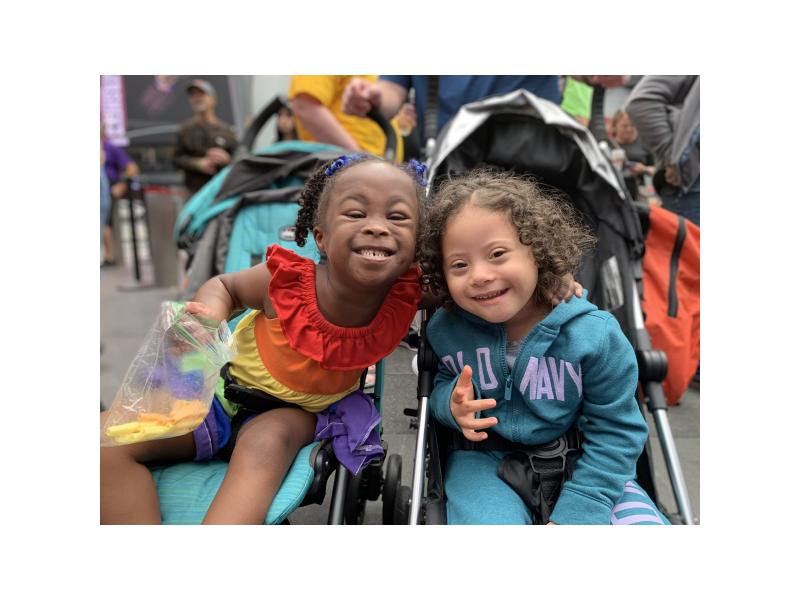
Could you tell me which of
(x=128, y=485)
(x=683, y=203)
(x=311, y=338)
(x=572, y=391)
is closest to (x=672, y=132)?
(x=683, y=203)

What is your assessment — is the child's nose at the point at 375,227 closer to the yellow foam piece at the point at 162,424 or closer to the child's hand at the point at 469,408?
the child's hand at the point at 469,408

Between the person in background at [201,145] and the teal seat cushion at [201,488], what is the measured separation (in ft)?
9.35

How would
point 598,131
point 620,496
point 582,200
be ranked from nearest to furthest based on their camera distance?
point 620,496 → point 582,200 → point 598,131

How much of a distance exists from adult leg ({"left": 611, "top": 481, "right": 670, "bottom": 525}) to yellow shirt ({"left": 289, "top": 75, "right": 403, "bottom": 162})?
1334mm

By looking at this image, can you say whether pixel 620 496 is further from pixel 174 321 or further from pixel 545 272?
pixel 174 321

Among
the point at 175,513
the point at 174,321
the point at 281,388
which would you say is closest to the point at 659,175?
the point at 281,388

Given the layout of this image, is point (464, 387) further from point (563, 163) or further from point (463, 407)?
point (563, 163)

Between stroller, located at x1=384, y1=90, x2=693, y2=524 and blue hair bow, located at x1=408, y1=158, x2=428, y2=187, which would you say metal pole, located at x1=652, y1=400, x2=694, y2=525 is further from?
blue hair bow, located at x1=408, y1=158, x2=428, y2=187

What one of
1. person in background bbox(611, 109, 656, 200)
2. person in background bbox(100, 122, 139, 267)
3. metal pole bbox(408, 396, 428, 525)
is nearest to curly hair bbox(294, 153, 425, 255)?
metal pole bbox(408, 396, 428, 525)

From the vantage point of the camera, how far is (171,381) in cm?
137

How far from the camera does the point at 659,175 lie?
249 cm

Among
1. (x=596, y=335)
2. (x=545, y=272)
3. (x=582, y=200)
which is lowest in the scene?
(x=596, y=335)

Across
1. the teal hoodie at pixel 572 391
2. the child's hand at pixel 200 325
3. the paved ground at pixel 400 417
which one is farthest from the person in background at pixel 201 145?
the teal hoodie at pixel 572 391
